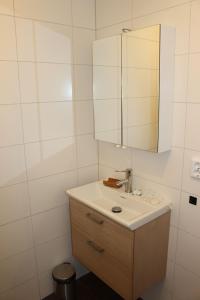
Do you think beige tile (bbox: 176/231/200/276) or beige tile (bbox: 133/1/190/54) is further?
beige tile (bbox: 176/231/200/276)

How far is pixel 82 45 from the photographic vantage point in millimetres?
1868

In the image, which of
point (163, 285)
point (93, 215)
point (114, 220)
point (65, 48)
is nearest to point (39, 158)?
point (93, 215)

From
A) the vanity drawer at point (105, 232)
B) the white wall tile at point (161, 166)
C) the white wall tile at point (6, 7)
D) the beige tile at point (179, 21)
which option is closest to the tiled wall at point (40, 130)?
the white wall tile at point (6, 7)

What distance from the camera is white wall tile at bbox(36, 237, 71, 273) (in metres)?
1.90

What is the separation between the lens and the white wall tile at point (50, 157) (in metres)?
1.72

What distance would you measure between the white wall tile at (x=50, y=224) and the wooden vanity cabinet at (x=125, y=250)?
0.21 m

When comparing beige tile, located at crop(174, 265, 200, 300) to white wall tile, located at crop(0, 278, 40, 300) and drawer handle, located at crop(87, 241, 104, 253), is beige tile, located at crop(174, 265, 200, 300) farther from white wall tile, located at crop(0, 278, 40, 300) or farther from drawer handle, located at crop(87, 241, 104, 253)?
white wall tile, located at crop(0, 278, 40, 300)

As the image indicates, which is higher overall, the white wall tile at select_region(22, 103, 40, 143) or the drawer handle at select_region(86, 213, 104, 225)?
the white wall tile at select_region(22, 103, 40, 143)

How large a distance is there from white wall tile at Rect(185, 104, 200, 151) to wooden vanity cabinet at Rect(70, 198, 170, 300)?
0.49 metres

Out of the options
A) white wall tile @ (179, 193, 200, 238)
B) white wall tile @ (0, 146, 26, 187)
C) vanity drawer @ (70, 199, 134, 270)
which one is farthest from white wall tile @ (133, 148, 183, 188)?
white wall tile @ (0, 146, 26, 187)

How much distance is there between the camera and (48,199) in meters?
1.87

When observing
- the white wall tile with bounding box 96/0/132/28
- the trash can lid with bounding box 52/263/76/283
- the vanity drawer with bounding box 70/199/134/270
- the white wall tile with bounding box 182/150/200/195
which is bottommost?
the trash can lid with bounding box 52/263/76/283

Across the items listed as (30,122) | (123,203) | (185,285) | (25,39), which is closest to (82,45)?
(25,39)

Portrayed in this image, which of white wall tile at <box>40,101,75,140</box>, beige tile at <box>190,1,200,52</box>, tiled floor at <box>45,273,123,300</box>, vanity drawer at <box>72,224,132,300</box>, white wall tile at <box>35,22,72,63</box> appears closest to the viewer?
beige tile at <box>190,1,200,52</box>
